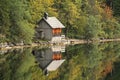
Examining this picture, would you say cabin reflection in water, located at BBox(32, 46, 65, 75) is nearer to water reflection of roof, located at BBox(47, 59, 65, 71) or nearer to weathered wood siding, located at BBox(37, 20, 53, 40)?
water reflection of roof, located at BBox(47, 59, 65, 71)

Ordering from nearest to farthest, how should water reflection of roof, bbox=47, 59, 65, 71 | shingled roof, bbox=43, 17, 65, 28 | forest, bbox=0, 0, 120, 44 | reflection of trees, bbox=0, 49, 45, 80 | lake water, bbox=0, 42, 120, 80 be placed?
1. reflection of trees, bbox=0, 49, 45, 80
2. lake water, bbox=0, 42, 120, 80
3. water reflection of roof, bbox=47, 59, 65, 71
4. forest, bbox=0, 0, 120, 44
5. shingled roof, bbox=43, 17, 65, 28

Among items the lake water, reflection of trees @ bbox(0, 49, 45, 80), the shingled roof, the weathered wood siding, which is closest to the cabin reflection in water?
the lake water

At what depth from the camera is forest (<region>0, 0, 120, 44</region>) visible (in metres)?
55.8

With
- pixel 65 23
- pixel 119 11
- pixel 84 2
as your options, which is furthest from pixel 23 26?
pixel 119 11

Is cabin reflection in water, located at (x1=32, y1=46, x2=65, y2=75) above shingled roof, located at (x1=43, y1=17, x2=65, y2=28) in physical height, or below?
below

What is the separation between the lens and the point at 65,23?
78.2m

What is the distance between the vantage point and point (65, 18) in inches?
3068

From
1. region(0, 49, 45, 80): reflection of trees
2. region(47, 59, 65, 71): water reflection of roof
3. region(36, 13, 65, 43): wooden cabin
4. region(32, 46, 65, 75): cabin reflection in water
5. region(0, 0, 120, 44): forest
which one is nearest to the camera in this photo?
region(0, 49, 45, 80): reflection of trees

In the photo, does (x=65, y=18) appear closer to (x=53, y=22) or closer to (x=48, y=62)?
(x=53, y=22)

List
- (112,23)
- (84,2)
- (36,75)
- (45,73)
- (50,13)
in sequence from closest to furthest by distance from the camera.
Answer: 1. (36,75)
2. (45,73)
3. (50,13)
4. (84,2)
5. (112,23)

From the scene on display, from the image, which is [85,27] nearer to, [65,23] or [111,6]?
[65,23]

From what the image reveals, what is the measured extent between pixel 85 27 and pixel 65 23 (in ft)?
17.9

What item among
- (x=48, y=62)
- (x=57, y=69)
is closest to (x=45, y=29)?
(x=48, y=62)

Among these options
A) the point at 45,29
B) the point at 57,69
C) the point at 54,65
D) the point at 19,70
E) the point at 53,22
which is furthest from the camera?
the point at 53,22
